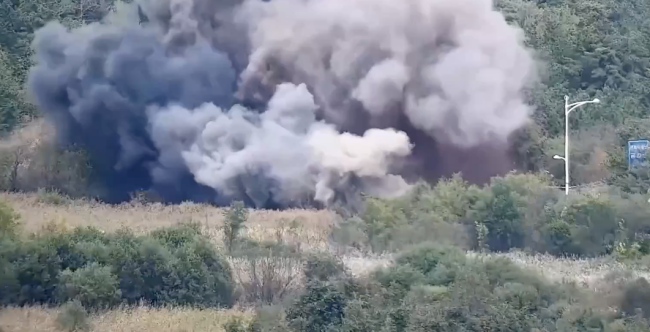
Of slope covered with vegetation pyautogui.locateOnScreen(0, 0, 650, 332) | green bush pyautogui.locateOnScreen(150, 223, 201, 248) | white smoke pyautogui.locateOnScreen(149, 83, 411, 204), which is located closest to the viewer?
slope covered with vegetation pyautogui.locateOnScreen(0, 0, 650, 332)

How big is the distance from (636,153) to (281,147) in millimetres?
9158

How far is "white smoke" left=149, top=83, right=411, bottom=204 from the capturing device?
2489 centimetres

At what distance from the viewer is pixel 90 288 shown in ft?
40.5

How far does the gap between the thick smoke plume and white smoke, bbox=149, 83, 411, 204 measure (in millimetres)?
41

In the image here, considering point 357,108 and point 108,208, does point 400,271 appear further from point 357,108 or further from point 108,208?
point 357,108

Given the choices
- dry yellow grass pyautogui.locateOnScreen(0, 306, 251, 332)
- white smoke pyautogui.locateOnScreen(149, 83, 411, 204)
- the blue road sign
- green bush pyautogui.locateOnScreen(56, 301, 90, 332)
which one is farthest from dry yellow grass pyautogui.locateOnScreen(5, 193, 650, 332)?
the blue road sign

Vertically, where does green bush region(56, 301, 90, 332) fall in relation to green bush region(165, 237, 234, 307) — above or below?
below

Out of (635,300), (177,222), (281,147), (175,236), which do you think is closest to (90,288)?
(175,236)

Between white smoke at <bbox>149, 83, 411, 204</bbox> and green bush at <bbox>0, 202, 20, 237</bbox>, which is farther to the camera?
white smoke at <bbox>149, 83, 411, 204</bbox>

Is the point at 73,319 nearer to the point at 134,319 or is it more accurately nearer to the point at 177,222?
the point at 134,319

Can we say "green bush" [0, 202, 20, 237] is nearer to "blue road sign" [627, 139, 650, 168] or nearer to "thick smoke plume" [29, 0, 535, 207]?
"thick smoke plume" [29, 0, 535, 207]

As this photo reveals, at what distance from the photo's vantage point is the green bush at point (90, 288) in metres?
12.4

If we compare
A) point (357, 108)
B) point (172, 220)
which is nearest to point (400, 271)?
point (172, 220)

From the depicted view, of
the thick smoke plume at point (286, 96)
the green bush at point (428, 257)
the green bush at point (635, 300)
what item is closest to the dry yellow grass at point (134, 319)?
the green bush at point (428, 257)
